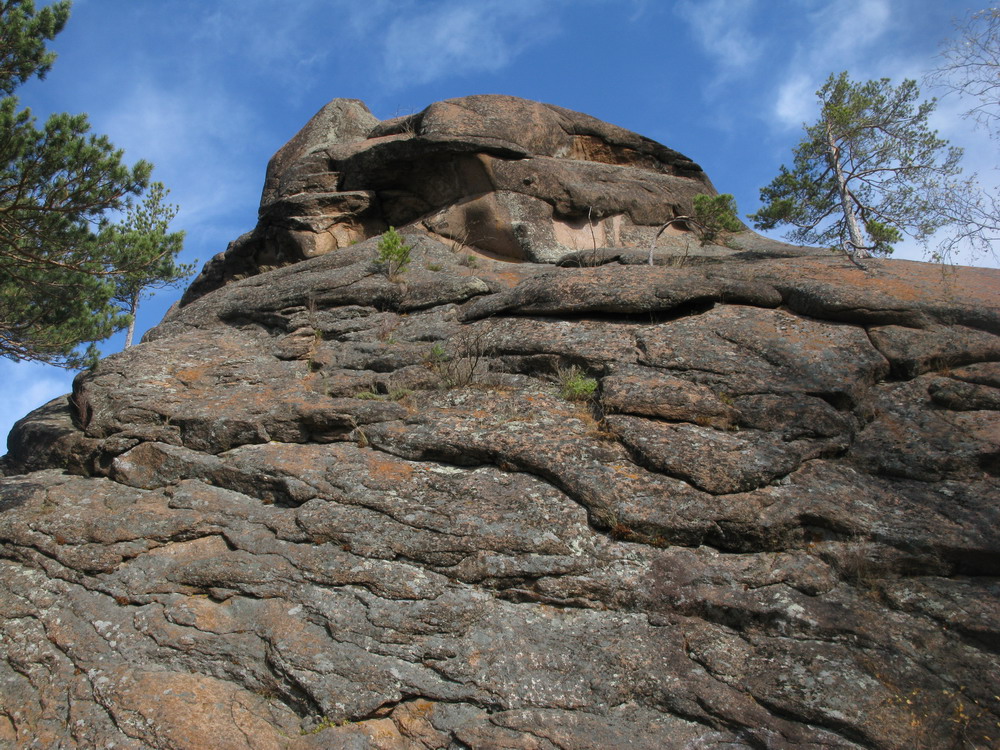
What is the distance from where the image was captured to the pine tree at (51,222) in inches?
396

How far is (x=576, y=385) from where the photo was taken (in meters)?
8.45

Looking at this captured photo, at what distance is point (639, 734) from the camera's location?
5.33 metres

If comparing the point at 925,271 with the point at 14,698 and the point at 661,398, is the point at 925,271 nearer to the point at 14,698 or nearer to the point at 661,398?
the point at 661,398

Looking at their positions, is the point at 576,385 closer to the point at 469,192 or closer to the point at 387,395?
the point at 387,395

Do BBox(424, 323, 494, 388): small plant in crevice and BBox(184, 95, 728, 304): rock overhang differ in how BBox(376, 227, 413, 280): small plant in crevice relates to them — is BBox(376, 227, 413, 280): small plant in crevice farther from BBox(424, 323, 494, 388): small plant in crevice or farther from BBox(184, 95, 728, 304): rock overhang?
BBox(184, 95, 728, 304): rock overhang

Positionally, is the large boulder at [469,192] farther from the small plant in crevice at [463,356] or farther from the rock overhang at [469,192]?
the small plant in crevice at [463,356]

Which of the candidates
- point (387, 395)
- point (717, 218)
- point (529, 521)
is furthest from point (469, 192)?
point (529, 521)

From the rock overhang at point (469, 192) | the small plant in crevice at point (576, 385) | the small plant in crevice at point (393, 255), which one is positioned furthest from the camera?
the rock overhang at point (469, 192)

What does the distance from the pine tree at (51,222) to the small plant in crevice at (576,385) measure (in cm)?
679

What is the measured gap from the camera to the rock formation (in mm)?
5531

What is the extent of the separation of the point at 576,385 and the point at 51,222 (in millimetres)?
7832

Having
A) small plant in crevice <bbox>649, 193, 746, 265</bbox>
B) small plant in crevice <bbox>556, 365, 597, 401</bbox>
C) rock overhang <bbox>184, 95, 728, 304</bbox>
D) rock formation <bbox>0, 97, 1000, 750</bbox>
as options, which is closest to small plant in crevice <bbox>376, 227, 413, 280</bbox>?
rock formation <bbox>0, 97, 1000, 750</bbox>

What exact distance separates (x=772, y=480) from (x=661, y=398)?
4.71 feet

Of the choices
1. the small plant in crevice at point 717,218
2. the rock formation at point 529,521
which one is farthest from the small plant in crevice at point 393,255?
the small plant in crevice at point 717,218
